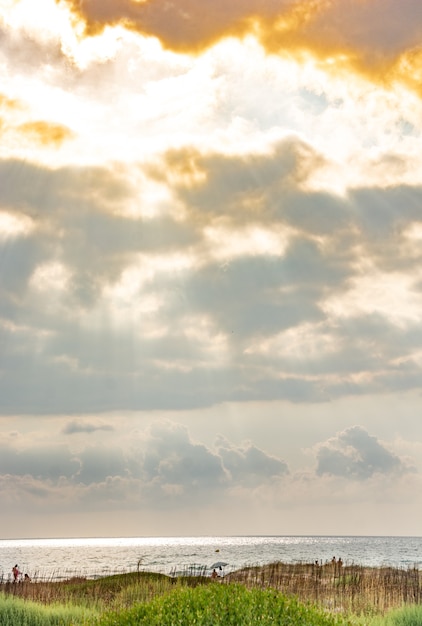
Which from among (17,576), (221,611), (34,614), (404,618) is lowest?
(34,614)

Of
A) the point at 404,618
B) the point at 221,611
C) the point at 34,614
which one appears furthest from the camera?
the point at 34,614

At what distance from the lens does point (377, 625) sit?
1938 centimetres

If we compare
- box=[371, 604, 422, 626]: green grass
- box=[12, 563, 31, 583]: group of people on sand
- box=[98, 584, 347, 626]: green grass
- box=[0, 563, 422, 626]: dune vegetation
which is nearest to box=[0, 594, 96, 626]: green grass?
box=[0, 563, 422, 626]: dune vegetation

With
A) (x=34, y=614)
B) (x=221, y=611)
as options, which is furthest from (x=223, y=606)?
(x=34, y=614)

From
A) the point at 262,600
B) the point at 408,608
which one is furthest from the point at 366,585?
the point at 262,600

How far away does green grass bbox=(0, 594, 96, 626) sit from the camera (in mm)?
21391

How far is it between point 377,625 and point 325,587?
16.3 meters

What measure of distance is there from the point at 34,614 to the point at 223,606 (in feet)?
41.3

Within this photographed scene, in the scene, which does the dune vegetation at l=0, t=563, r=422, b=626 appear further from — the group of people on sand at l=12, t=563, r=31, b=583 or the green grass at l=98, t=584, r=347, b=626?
the group of people on sand at l=12, t=563, r=31, b=583

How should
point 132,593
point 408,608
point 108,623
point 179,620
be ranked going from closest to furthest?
point 179,620, point 108,623, point 408,608, point 132,593

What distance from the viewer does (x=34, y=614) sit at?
2217cm

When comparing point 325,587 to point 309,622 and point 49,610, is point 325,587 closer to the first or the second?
point 49,610

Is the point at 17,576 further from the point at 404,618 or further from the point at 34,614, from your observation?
the point at 404,618

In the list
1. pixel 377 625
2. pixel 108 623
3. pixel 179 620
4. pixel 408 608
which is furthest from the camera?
pixel 408 608
